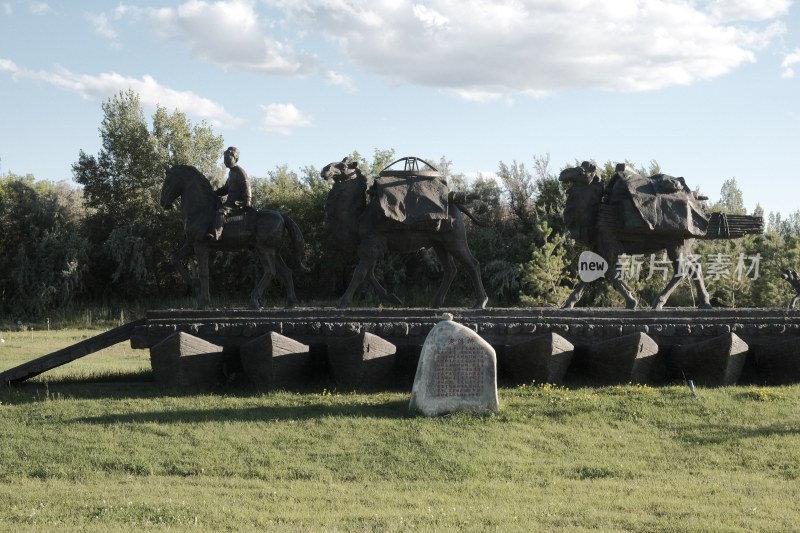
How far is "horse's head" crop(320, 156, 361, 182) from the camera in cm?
1181

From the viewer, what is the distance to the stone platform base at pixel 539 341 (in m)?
10.5

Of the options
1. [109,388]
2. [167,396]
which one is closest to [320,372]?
[167,396]

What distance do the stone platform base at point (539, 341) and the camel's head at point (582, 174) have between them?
2055 millimetres

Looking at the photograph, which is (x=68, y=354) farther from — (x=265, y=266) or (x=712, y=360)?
(x=712, y=360)

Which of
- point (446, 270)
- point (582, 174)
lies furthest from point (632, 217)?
point (446, 270)

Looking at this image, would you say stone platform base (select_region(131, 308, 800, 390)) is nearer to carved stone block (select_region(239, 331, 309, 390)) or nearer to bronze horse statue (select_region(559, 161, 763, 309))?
carved stone block (select_region(239, 331, 309, 390))

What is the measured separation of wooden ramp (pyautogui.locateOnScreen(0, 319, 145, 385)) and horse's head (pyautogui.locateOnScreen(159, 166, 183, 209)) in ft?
6.78

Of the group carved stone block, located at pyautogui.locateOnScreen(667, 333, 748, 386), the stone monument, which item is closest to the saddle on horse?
the stone monument

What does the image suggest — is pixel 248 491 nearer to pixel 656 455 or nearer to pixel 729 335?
pixel 656 455

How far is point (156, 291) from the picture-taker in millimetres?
27750

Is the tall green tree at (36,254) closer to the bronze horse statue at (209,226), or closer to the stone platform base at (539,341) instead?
the bronze horse statue at (209,226)

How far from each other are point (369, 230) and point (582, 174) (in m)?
3.16

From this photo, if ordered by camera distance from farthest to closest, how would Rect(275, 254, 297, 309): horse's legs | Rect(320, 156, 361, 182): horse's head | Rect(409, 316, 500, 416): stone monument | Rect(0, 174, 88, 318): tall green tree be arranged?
1. Rect(0, 174, 88, 318): tall green tree
2. Rect(275, 254, 297, 309): horse's legs
3. Rect(320, 156, 361, 182): horse's head
4. Rect(409, 316, 500, 416): stone monument

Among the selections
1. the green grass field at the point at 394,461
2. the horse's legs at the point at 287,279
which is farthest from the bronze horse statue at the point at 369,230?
the green grass field at the point at 394,461
